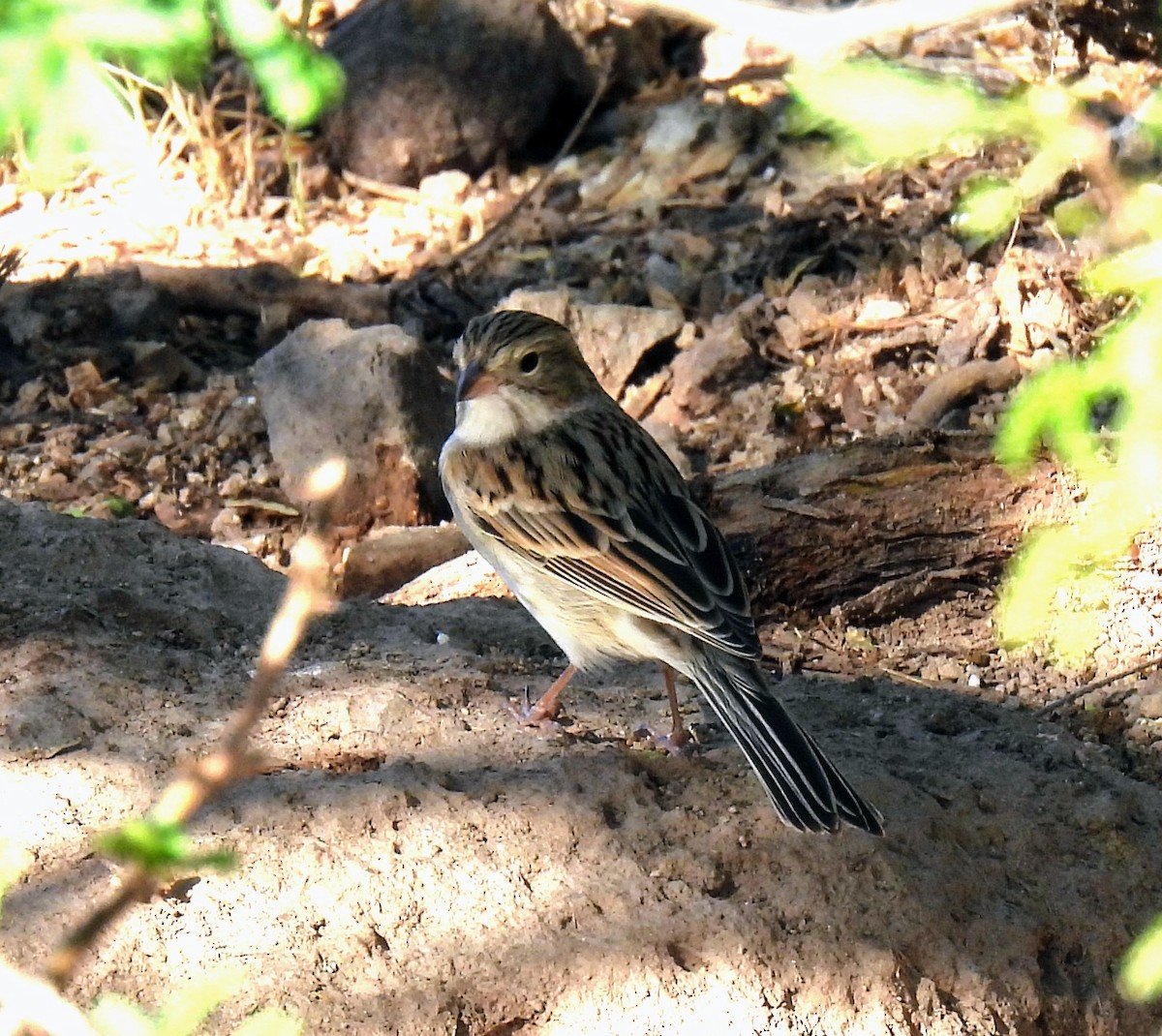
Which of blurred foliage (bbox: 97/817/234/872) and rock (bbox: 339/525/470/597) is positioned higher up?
blurred foliage (bbox: 97/817/234/872)

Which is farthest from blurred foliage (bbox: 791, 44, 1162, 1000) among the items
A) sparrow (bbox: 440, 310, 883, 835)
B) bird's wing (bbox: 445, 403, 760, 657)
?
bird's wing (bbox: 445, 403, 760, 657)

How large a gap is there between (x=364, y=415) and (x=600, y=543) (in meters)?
2.77

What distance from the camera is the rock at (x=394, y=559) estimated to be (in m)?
7.59

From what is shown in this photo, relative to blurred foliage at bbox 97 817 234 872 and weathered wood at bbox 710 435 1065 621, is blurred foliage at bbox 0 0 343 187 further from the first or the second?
weathered wood at bbox 710 435 1065 621

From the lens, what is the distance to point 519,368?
6.25 metres

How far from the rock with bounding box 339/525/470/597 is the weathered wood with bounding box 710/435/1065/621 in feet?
5.44

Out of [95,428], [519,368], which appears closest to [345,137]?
[95,428]

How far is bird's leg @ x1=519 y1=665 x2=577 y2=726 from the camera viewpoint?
5.33 metres

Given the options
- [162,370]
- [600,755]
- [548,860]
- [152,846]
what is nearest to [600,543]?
[600,755]

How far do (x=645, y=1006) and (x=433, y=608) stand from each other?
2.68m

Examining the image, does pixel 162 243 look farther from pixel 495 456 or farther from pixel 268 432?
pixel 495 456

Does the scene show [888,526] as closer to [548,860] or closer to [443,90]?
[548,860]

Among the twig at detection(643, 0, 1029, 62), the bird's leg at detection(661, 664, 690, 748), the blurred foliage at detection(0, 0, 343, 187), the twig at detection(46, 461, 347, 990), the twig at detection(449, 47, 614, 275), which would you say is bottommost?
the twig at detection(449, 47, 614, 275)

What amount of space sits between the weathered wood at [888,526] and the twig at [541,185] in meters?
4.59
